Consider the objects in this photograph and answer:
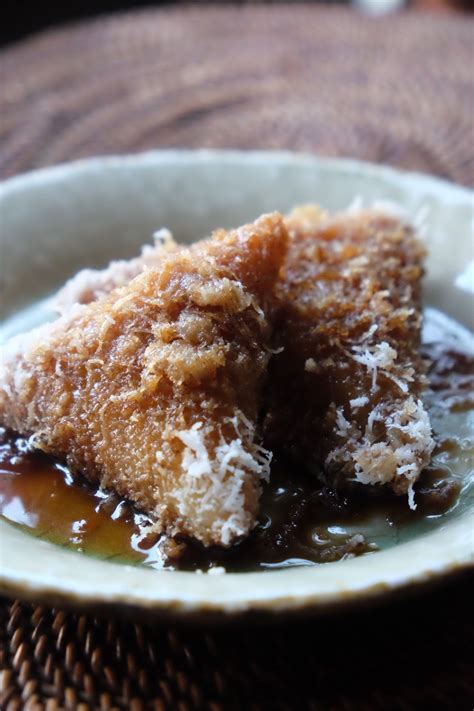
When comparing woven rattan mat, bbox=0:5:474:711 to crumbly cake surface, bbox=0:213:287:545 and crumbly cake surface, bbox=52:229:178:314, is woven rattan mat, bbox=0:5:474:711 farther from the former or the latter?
crumbly cake surface, bbox=52:229:178:314

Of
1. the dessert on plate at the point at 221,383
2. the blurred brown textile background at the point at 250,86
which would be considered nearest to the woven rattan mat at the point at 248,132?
the blurred brown textile background at the point at 250,86

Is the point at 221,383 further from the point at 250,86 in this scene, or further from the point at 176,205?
the point at 250,86

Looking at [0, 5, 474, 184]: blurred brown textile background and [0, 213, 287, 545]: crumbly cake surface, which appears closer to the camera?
[0, 213, 287, 545]: crumbly cake surface

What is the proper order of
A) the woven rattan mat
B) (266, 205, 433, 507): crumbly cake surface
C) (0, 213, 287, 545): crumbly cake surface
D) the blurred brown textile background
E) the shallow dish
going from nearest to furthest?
the woven rattan mat < (0, 213, 287, 545): crumbly cake surface < (266, 205, 433, 507): crumbly cake surface < the shallow dish < the blurred brown textile background

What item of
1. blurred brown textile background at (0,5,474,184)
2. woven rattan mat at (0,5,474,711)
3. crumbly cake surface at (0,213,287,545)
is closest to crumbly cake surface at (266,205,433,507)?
crumbly cake surface at (0,213,287,545)

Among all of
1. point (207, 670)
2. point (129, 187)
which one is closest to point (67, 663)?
point (207, 670)
